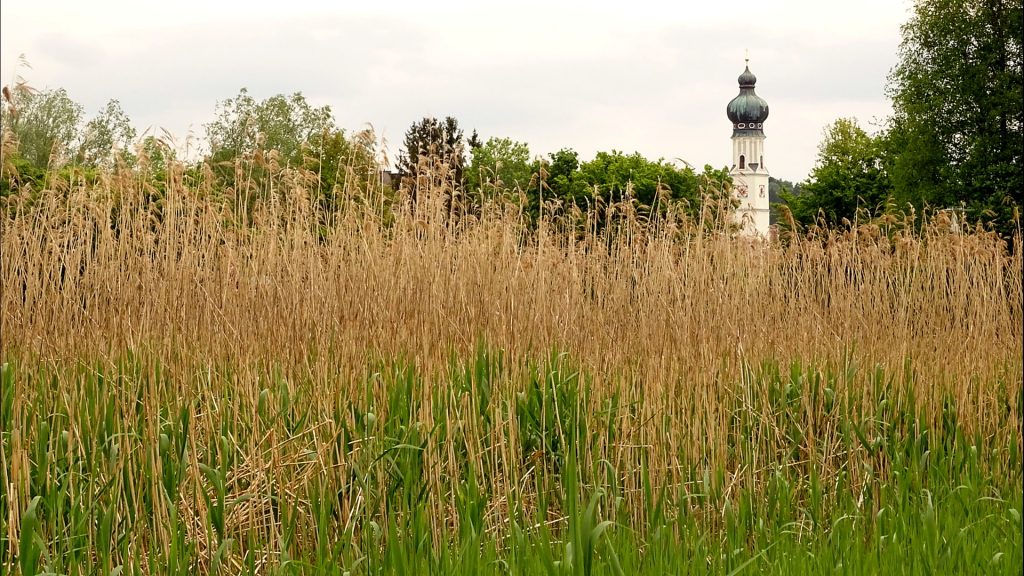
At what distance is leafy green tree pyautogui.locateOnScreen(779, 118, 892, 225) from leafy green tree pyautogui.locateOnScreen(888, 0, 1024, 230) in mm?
13358

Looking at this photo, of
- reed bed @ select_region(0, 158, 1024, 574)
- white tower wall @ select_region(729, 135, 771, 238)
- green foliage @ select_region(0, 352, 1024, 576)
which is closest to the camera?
green foliage @ select_region(0, 352, 1024, 576)

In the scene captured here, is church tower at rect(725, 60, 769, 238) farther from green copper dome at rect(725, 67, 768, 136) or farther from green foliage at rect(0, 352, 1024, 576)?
green foliage at rect(0, 352, 1024, 576)

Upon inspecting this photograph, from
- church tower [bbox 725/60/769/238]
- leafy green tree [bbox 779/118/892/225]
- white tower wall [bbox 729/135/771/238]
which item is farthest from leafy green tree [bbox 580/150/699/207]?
church tower [bbox 725/60/769/238]

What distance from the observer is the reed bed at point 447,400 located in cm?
305

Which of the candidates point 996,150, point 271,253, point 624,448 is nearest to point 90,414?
point 271,253

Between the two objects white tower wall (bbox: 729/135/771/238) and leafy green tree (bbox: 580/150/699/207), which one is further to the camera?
white tower wall (bbox: 729/135/771/238)

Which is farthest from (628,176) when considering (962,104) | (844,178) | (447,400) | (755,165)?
(755,165)

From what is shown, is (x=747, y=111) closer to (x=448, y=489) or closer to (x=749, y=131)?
(x=749, y=131)

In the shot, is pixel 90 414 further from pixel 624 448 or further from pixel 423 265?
pixel 624 448

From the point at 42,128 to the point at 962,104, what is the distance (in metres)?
20.9

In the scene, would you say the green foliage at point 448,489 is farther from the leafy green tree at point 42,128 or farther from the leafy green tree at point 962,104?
the leafy green tree at point 962,104

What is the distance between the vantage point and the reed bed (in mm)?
3047

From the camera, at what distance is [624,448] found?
3711 mm

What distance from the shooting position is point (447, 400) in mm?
3518
